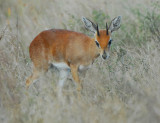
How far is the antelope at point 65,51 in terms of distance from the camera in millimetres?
7551

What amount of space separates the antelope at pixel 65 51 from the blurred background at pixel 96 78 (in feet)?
0.68

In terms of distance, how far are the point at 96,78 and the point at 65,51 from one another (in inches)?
36.3

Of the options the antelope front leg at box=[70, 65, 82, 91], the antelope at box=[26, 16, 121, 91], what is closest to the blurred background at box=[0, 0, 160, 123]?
the antelope front leg at box=[70, 65, 82, 91]

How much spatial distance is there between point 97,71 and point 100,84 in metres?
0.73

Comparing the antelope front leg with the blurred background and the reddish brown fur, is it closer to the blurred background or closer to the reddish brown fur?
the reddish brown fur

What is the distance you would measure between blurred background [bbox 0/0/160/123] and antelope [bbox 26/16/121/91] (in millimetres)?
206

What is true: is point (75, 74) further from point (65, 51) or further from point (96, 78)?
point (65, 51)

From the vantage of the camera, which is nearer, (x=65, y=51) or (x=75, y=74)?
(x=75, y=74)

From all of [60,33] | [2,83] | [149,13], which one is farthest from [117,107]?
[149,13]

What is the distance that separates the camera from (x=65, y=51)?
7.84 metres

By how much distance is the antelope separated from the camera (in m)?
7.55

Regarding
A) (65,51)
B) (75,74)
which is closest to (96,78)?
(75,74)

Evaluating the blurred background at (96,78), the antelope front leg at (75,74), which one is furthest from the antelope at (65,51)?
the blurred background at (96,78)

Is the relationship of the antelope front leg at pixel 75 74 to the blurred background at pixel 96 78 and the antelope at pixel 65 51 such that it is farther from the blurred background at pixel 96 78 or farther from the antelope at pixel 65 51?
the blurred background at pixel 96 78
